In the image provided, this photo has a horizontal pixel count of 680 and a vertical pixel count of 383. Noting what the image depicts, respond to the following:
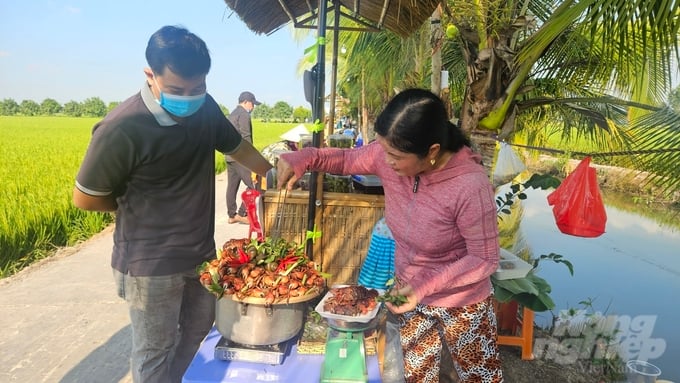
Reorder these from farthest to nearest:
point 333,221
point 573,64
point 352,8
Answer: point 573,64
point 352,8
point 333,221

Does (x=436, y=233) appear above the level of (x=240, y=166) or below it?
above

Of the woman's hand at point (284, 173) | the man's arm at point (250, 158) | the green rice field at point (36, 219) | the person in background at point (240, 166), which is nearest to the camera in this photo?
the woman's hand at point (284, 173)

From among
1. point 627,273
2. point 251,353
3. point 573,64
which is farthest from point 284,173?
point 627,273

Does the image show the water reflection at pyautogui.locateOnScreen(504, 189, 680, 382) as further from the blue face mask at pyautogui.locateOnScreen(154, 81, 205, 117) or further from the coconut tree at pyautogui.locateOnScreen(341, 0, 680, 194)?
the blue face mask at pyautogui.locateOnScreen(154, 81, 205, 117)

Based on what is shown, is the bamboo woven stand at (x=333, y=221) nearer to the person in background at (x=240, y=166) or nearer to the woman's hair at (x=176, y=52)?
the woman's hair at (x=176, y=52)

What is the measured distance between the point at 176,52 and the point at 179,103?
0.65 feet

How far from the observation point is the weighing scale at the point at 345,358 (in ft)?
5.28

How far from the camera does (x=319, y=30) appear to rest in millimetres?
2229

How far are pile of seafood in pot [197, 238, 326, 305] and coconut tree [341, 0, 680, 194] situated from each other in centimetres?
192

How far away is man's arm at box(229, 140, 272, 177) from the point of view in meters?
2.16

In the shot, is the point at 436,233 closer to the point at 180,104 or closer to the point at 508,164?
the point at 180,104

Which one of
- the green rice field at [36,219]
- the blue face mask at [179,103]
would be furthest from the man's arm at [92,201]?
the green rice field at [36,219]

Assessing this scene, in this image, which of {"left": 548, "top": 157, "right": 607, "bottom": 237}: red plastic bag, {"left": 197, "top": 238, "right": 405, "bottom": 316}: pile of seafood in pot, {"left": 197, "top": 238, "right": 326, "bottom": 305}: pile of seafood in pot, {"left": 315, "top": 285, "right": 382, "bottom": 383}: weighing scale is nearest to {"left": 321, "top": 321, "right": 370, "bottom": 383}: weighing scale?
{"left": 315, "top": 285, "right": 382, "bottom": 383}: weighing scale

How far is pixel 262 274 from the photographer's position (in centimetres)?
162
